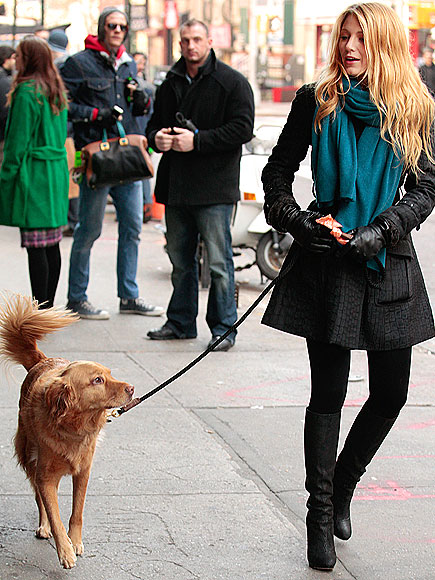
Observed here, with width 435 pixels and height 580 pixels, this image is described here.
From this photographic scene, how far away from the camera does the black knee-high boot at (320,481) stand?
11.4ft

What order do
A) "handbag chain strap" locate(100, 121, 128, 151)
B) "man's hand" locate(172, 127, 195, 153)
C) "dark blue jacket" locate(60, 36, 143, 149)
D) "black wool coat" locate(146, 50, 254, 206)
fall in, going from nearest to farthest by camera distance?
"man's hand" locate(172, 127, 195, 153) → "black wool coat" locate(146, 50, 254, 206) → "handbag chain strap" locate(100, 121, 128, 151) → "dark blue jacket" locate(60, 36, 143, 149)

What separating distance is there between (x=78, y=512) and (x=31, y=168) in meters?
3.78

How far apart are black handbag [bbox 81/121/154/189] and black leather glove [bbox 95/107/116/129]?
0.18 feet

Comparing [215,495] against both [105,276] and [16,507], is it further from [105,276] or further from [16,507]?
[105,276]

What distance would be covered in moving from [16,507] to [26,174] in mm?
3356

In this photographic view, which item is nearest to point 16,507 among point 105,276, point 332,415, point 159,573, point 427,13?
→ point 159,573

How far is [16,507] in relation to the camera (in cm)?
392

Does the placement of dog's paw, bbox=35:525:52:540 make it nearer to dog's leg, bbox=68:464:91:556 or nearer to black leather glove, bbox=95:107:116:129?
dog's leg, bbox=68:464:91:556

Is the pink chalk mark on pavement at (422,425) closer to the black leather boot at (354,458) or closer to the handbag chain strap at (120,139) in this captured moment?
the black leather boot at (354,458)

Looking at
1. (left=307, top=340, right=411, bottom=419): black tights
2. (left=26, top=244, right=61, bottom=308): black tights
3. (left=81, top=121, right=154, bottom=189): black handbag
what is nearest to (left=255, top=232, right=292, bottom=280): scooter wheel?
(left=81, top=121, right=154, bottom=189): black handbag

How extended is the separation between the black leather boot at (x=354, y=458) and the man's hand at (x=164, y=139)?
3.24 meters

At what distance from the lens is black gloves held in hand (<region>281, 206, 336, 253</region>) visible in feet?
10.9

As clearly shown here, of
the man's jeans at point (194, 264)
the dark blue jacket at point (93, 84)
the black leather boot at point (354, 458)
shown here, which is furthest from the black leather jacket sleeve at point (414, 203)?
the dark blue jacket at point (93, 84)

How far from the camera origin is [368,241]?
10.6 ft
